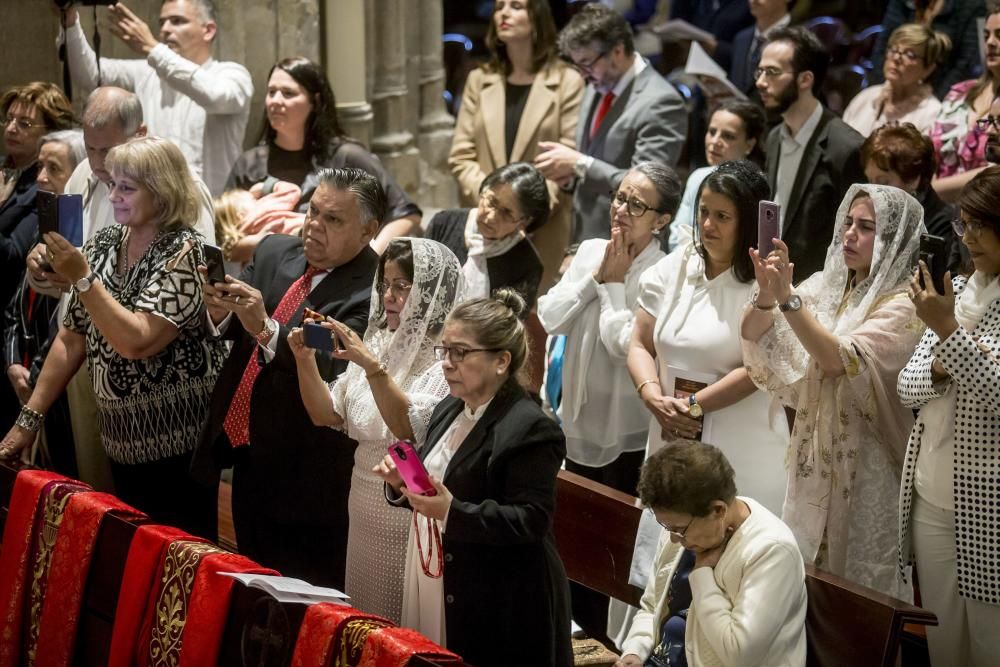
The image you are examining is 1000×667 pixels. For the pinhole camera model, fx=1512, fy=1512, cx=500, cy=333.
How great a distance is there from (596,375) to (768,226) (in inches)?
41.7

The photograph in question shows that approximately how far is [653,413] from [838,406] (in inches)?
20.8

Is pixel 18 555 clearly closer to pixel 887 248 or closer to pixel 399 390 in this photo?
pixel 399 390

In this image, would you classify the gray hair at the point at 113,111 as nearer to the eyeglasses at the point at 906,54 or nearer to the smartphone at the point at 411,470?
the smartphone at the point at 411,470

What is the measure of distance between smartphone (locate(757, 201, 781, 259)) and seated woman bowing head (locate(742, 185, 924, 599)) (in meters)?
0.12

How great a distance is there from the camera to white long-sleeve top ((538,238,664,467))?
4.40 metres

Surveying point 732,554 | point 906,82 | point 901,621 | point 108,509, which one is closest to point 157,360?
point 108,509

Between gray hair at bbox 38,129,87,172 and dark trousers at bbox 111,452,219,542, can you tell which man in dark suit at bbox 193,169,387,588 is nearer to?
dark trousers at bbox 111,452,219,542

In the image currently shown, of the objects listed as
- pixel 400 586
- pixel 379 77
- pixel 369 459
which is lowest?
pixel 400 586

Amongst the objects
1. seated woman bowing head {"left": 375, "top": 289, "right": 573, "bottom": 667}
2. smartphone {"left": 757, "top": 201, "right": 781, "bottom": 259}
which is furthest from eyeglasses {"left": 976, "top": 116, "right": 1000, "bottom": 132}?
seated woman bowing head {"left": 375, "top": 289, "right": 573, "bottom": 667}

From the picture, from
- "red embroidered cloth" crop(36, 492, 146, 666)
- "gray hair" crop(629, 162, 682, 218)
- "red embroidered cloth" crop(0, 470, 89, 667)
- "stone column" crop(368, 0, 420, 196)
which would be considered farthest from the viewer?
"stone column" crop(368, 0, 420, 196)

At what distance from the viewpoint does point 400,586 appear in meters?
3.60

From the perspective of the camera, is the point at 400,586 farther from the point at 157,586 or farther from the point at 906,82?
the point at 906,82

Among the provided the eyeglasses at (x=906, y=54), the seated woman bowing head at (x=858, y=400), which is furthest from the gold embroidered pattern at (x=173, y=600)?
the eyeglasses at (x=906, y=54)

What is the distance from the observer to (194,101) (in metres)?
5.66
